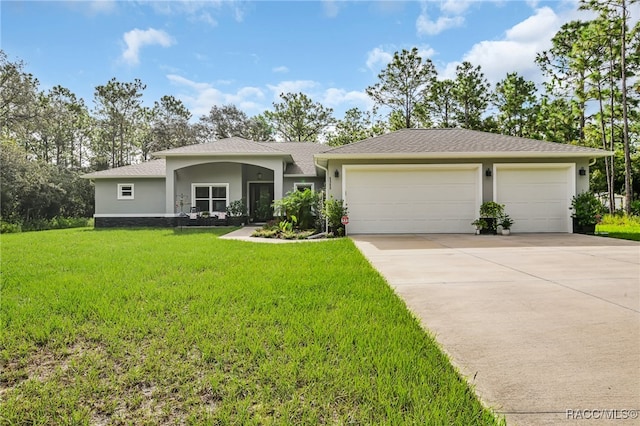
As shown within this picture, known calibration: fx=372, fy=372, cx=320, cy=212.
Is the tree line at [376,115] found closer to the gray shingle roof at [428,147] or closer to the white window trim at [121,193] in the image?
the white window trim at [121,193]

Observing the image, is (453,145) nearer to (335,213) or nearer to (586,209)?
(586,209)

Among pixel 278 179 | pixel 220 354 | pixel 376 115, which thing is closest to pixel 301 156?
pixel 278 179

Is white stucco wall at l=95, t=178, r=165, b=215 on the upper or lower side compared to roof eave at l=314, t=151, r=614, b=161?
lower

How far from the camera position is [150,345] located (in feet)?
9.47

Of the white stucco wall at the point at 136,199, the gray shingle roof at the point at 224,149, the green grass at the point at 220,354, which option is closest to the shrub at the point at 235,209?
the gray shingle roof at the point at 224,149

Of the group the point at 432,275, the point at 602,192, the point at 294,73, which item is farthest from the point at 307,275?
the point at 602,192

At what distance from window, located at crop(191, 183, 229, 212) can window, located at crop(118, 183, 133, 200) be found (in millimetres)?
3011

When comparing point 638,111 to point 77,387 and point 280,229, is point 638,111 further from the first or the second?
point 77,387

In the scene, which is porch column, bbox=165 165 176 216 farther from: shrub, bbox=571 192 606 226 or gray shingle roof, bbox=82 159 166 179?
shrub, bbox=571 192 606 226

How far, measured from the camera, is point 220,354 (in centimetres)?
270

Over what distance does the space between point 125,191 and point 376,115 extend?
19.4 m

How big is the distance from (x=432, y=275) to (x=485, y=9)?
8595 millimetres

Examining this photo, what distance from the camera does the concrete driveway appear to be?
215cm

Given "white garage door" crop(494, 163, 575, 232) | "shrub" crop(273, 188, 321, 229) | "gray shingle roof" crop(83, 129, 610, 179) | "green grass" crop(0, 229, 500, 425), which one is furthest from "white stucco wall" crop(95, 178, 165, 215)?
"white garage door" crop(494, 163, 575, 232)
